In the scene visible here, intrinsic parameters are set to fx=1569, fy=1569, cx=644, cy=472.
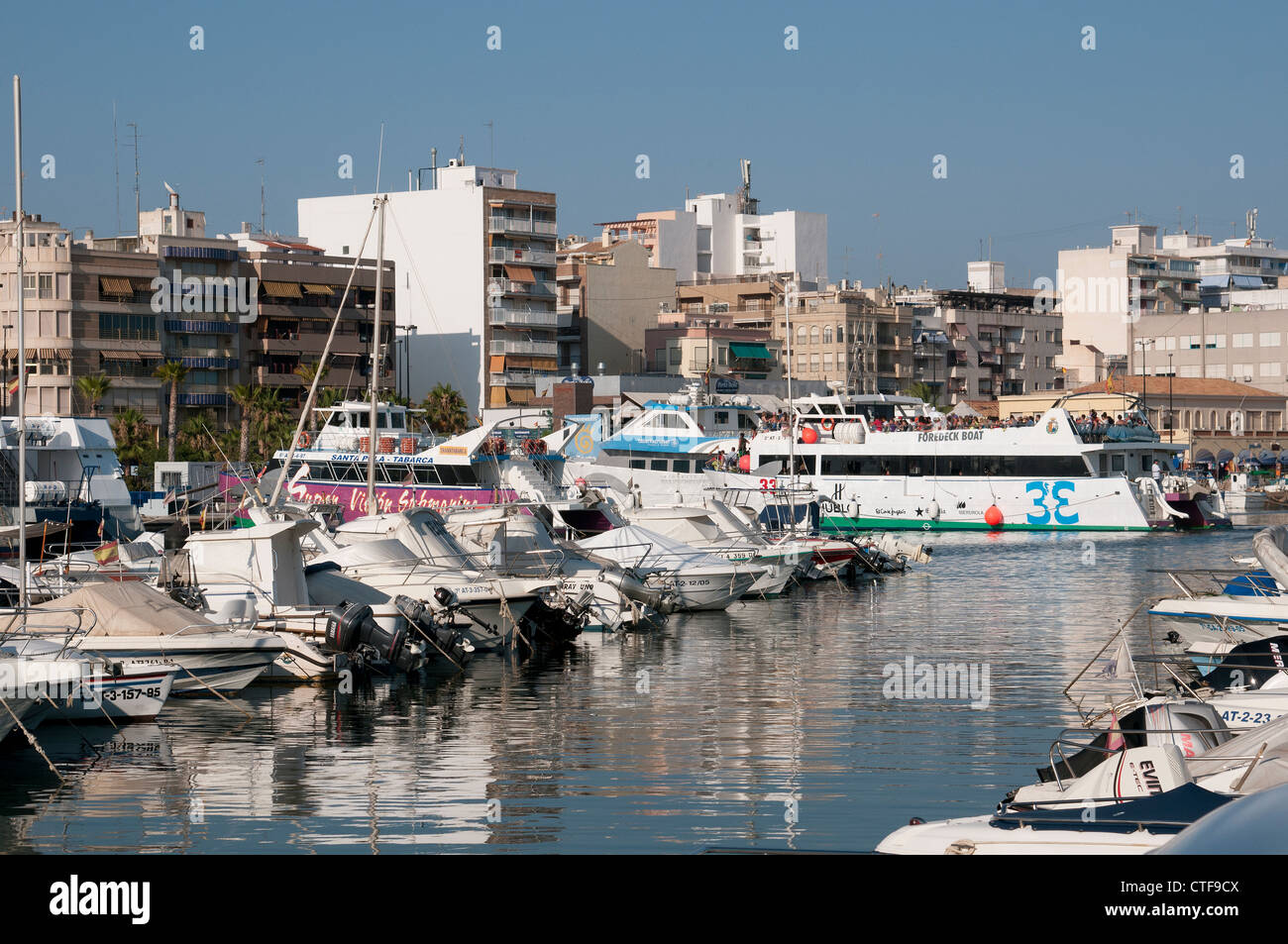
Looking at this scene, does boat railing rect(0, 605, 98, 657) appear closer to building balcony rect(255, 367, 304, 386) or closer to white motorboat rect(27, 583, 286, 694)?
white motorboat rect(27, 583, 286, 694)

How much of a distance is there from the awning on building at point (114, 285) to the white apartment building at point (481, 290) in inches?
829

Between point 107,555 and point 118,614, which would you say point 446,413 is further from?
point 118,614

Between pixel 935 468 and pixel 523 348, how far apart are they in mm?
44057

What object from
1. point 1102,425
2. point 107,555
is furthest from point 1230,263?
point 107,555

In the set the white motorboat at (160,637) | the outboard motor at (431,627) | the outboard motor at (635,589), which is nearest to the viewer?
the white motorboat at (160,637)

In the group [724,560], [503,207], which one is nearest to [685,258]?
[503,207]

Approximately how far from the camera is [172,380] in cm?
7925

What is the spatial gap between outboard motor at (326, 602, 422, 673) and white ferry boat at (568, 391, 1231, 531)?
3774 cm

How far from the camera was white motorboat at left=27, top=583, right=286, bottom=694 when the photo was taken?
2077 centimetres

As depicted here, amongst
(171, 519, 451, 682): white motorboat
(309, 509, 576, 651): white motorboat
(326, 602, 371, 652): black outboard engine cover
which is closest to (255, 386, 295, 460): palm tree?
(309, 509, 576, 651): white motorboat

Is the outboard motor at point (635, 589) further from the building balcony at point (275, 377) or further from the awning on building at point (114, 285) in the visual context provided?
the building balcony at point (275, 377)

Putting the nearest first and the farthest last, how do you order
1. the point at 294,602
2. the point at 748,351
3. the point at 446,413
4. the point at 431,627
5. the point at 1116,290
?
the point at 294,602 → the point at 431,627 → the point at 446,413 → the point at 748,351 → the point at 1116,290

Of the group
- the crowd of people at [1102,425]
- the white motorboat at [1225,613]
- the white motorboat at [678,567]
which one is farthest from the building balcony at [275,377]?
the white motorboat at [1225,613]

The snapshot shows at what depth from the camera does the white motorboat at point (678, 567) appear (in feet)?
114
